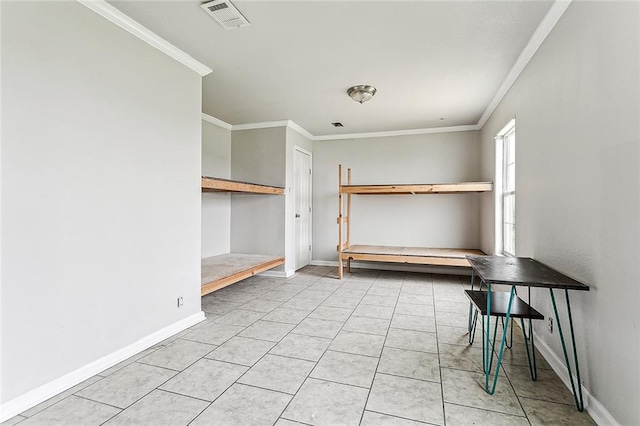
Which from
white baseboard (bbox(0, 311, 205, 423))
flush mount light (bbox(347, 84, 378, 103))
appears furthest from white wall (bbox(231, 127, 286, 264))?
white baseboard (bbox(0, 311, 205, 423))

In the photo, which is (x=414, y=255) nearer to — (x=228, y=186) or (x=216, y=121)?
(x=228, y=186)

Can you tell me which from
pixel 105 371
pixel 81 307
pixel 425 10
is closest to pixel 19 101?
pixel 81 307

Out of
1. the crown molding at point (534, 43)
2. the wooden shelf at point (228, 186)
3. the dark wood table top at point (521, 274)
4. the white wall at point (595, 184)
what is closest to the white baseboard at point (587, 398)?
the white wall at point (595, 184)

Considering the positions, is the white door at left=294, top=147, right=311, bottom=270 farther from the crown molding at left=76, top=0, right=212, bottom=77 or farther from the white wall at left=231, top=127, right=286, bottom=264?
the crown molding at left=76, top=0, right=212, bottom=77

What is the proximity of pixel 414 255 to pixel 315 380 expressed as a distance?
2.85 m

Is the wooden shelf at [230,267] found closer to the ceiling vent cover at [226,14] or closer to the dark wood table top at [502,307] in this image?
the ceiling vent cover at [226,14]

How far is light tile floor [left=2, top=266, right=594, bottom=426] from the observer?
1.58 metres

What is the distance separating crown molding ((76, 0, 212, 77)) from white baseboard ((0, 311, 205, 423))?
220 cm

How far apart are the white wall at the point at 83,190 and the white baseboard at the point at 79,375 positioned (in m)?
0.03

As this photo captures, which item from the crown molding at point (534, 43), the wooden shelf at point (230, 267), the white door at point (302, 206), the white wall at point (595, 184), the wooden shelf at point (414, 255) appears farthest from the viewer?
the white door at point (302, 206)

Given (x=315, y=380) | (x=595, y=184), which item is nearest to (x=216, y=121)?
(x=315, y=380)

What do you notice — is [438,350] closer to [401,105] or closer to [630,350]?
[630,350]

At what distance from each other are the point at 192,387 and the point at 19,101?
1790 millimetres

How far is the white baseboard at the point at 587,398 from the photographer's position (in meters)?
1.46
